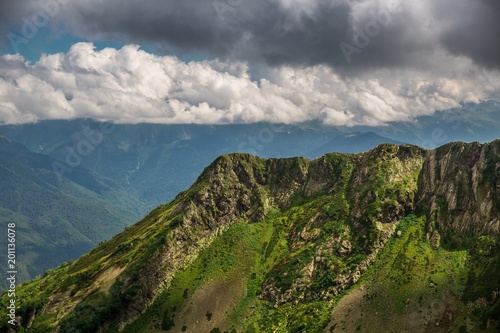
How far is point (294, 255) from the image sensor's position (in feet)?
534

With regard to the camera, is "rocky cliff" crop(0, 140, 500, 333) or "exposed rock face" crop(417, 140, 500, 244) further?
"exposed rock face" crop(417, 140, 500, 244)

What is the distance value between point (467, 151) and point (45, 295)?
191500 millimetres

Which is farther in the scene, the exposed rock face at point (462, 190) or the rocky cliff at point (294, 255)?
the exposed rock face at point (462, 190)

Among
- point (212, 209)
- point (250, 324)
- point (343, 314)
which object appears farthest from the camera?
point (212, 209)

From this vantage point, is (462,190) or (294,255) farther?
(294,255)

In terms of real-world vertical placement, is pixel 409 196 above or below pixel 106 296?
above

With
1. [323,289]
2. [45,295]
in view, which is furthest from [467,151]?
[45,295]

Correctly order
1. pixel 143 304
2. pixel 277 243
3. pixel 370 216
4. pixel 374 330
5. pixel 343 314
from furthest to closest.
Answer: pixel 277 243
pixel 370 216
pixel 143 304
pixel 343 314
pixel 374 330

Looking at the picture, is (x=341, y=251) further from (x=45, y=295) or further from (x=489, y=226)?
(x=45, y=295)

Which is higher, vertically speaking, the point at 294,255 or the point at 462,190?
the point at 462,190

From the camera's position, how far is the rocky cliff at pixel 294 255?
13838cm

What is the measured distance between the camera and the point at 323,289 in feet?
475

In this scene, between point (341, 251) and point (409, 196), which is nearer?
point (341, 251)

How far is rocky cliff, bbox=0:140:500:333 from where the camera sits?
138 meters
